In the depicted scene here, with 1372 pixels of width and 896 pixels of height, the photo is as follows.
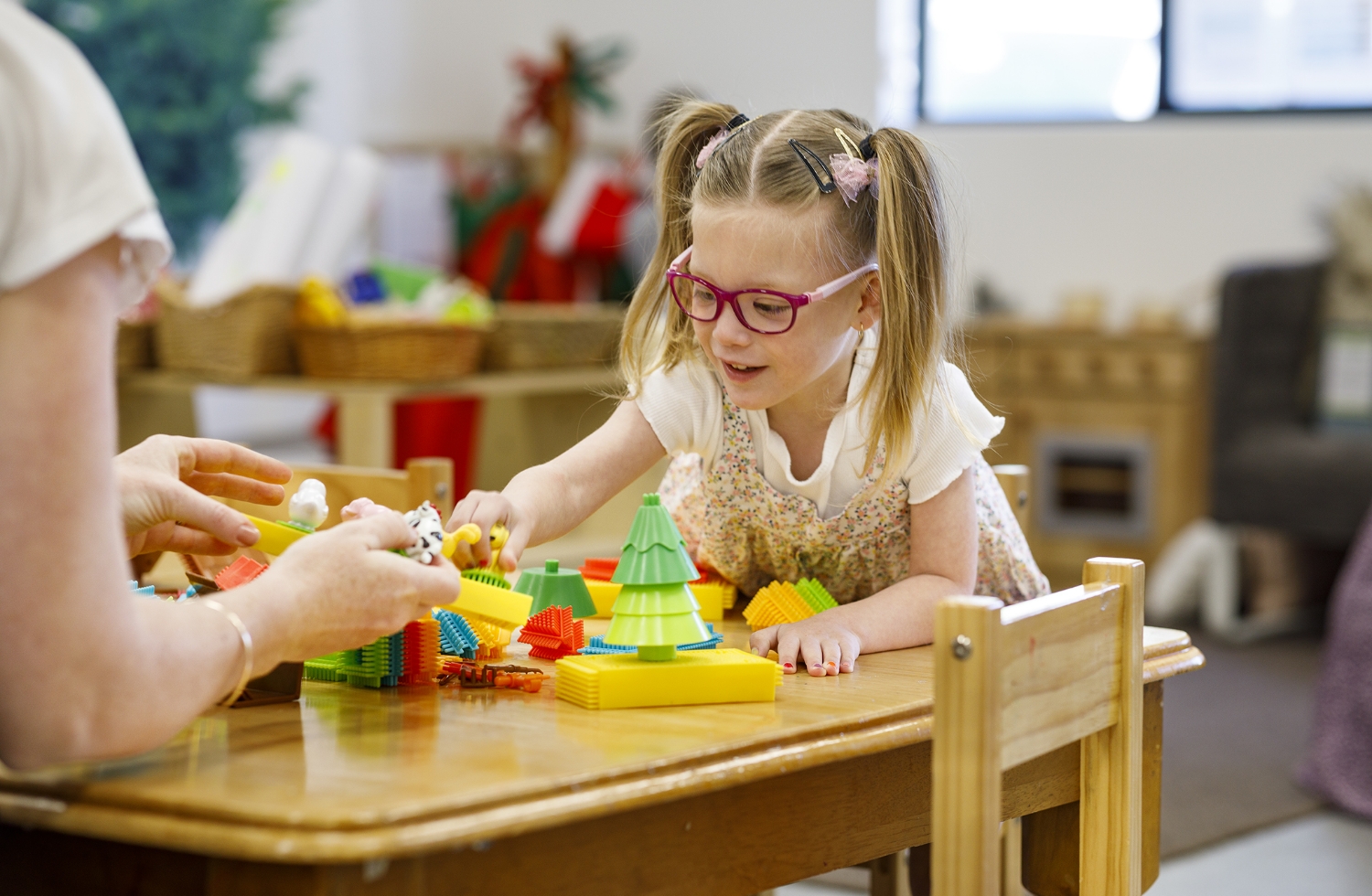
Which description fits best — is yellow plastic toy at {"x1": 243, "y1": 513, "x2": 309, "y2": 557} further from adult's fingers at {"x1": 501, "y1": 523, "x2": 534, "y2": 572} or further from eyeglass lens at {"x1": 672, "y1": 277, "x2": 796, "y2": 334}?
eyeglass lens at {"x1": 672, "y1": 277, "x2": 796, "y2": 334}

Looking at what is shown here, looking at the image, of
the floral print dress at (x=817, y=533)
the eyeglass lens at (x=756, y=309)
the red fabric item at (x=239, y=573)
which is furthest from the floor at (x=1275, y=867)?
the red fabric item at (x=239, y=573)

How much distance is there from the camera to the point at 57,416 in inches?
28.6

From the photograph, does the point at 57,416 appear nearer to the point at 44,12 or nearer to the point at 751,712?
the point at 751,712

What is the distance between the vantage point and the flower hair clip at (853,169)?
4.01 feet

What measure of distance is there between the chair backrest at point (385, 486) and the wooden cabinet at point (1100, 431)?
2.92m

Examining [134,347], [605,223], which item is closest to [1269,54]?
[605,223]

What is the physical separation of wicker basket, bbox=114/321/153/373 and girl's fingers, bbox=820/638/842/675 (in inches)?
88.6

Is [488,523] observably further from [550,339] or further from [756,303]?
[550,339]

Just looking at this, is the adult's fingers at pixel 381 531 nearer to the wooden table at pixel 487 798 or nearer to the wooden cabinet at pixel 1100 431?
the wooden table at pixel 487 798

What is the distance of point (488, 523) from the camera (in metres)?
1.17

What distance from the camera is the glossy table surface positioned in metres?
0.74

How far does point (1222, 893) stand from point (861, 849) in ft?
A: 4.80

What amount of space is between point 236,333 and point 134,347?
1.14 ft

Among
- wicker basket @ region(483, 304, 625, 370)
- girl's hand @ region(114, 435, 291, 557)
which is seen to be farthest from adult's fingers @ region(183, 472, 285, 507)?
wicker basket @ region(483, 304, 625, 370)
